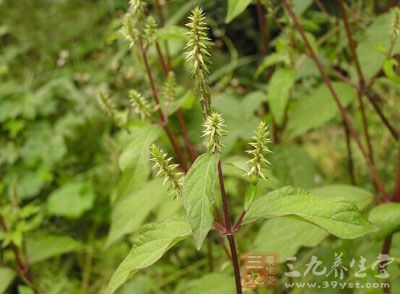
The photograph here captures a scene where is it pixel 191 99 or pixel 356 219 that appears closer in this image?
pixel 356 219

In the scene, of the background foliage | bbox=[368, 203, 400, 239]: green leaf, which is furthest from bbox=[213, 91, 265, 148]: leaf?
bbox=[368, 203, 400, 239]: green leaf

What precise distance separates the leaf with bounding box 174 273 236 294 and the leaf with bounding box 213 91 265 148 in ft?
1.62

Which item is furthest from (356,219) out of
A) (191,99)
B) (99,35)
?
(99,35)

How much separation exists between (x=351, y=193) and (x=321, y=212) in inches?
22.9

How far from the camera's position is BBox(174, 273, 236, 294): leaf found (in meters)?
1.38

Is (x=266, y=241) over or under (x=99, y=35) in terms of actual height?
under

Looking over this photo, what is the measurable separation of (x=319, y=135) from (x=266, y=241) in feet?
6.44

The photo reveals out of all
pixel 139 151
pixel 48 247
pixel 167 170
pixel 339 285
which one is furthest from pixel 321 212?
pixel 48 247

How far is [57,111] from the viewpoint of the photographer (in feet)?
11.8

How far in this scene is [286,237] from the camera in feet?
4.71

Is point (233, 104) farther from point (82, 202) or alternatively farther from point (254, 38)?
point (254, 38)

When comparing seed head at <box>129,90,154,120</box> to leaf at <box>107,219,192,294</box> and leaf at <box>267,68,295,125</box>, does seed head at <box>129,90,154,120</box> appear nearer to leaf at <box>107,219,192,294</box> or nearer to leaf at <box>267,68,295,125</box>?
leaf at <box>107,219,192,294</box>

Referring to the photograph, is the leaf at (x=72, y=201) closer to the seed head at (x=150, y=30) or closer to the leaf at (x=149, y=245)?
the seed head at (x=150, y=30)

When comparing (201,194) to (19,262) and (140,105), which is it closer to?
(140,105)
